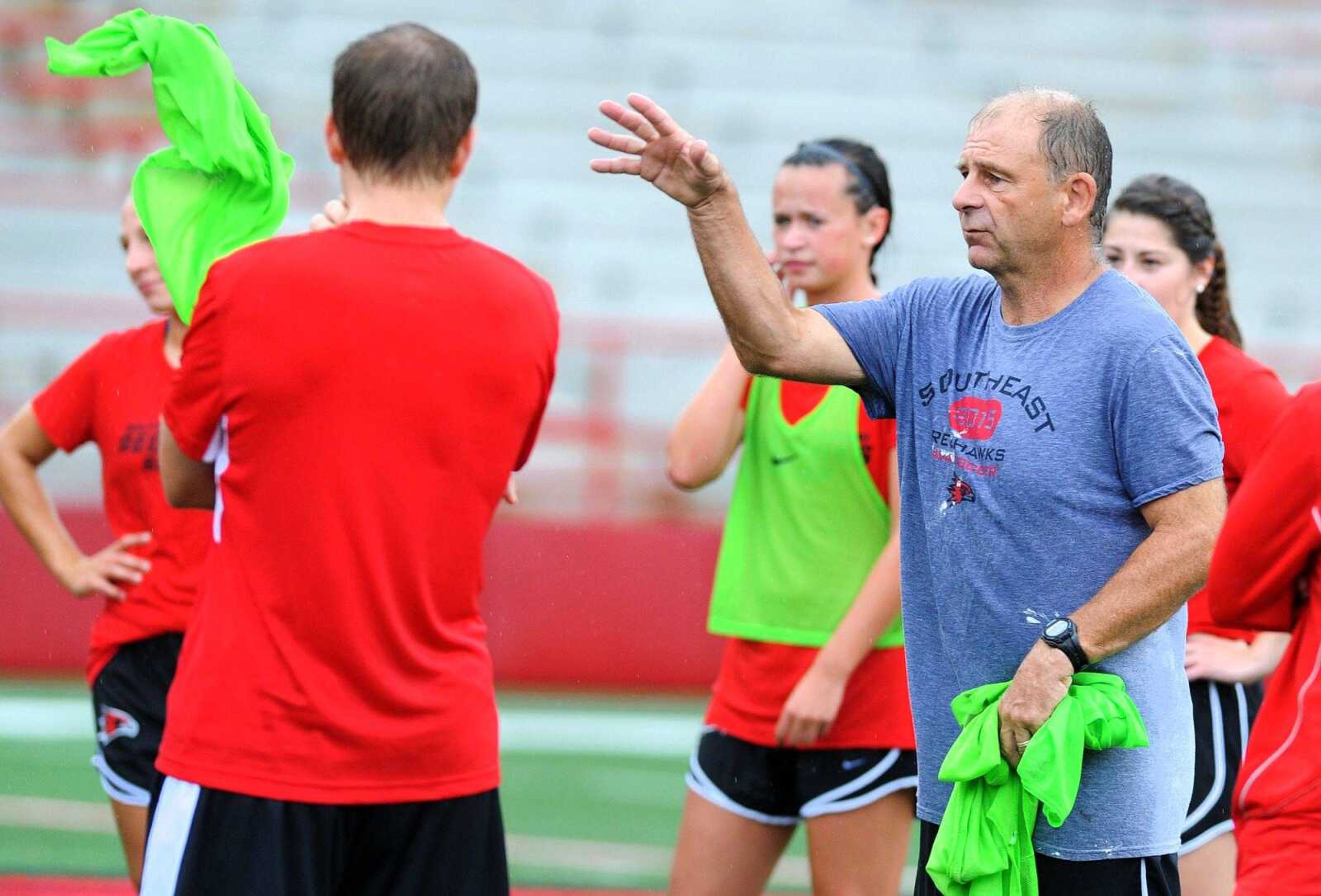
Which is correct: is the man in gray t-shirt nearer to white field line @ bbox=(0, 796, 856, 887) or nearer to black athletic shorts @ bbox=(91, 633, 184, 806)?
black athletic shorts @ bbox=(91, 633, 184, 806)

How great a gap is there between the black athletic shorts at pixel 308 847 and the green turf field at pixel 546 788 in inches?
133

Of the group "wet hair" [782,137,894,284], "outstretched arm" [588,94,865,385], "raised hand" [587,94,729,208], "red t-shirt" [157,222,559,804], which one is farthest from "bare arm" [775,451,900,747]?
"red t-shirt" [157,222,559,804]

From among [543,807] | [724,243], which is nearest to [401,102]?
[724,243]

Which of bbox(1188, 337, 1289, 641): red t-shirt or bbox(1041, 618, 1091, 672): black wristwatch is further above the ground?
bbox(1188, 337, 1289, 641): red t-shirt

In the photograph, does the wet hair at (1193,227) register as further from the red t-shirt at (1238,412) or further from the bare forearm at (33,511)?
the bare forearm at (33,511)

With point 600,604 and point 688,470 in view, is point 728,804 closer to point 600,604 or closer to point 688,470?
point 688,470

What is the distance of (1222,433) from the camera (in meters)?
3.80

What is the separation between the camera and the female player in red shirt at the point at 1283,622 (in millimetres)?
2725

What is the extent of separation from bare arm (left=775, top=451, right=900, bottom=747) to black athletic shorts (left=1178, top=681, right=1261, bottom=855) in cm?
77

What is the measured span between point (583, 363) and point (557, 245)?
2.10 metres

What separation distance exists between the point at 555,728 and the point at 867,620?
5.51 meters

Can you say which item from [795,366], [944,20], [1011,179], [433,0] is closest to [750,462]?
[795,366]

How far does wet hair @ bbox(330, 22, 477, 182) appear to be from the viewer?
2578mm

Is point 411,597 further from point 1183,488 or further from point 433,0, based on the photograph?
point 433,0
